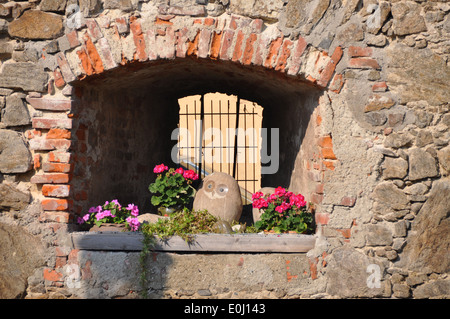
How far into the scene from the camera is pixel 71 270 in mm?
3865

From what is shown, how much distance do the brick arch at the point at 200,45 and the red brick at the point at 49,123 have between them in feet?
1.35

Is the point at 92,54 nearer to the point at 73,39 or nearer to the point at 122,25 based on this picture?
the point at 73,39

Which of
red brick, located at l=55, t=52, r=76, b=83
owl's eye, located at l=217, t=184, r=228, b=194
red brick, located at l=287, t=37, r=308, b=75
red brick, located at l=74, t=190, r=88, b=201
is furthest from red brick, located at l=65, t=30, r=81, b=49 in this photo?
owl's eye, located at l=217, t=184, r=228, b=194

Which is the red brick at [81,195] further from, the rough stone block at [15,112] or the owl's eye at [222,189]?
the owl's eye at [222,189]

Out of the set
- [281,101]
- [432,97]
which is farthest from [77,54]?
[432,97]

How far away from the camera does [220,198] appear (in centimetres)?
466

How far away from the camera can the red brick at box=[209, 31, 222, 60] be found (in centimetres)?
383

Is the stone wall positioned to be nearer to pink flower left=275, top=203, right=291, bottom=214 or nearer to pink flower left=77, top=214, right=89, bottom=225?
pink flower left=77, top=214, right=89, bottom=225

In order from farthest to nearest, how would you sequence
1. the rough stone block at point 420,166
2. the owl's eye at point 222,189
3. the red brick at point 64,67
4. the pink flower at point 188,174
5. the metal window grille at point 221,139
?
the metal window grille at point 221,139, the owl's eye at point 222,189, the pink flower at point 188,174, the red brick at point 64,67, the rough stone block at point 420,166

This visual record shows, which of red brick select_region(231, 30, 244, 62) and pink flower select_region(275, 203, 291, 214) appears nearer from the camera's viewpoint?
red brick select_region(231, 30, 244, 62)

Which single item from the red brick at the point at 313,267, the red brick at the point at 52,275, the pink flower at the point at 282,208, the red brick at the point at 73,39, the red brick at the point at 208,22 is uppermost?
the red brick at the point at 208,22

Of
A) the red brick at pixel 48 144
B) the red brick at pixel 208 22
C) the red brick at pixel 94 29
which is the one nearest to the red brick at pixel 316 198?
the red brick at pixel 208 22

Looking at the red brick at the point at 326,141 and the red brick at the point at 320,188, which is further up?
the red brick at the point at 326,141

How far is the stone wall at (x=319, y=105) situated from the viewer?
377cm
